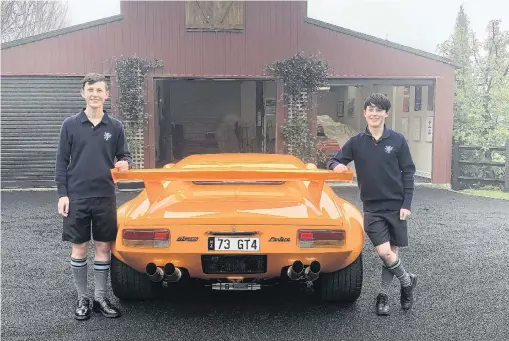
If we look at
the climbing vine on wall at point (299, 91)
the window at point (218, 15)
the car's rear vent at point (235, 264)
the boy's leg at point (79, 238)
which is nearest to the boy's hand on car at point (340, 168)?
the car's rear vent at point (235, 264)

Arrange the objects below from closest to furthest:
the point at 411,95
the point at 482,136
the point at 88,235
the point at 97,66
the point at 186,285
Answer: the point at 88,235, the point at 186,285, the point at 97,66, the point at 482,136, the point at 411,95

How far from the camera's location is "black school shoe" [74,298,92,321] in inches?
132

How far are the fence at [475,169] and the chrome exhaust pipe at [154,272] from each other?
9.64 m

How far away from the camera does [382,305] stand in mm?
3482

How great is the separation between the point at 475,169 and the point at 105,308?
1034cm

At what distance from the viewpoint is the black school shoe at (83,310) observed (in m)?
3.35

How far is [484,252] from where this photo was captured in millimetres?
5281

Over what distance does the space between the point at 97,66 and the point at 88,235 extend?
8821mm

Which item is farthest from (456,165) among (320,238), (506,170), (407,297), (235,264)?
(235,264)

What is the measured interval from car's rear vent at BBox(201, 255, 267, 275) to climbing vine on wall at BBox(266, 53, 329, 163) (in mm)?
8819

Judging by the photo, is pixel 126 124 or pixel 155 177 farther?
pixel 126 124

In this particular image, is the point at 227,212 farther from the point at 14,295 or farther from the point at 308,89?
the point at 308,89

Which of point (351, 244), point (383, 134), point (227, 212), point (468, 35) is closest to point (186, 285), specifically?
point (227, 212)

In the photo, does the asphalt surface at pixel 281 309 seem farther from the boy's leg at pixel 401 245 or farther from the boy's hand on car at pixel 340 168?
the boy's hand on car at pixel 340 168
